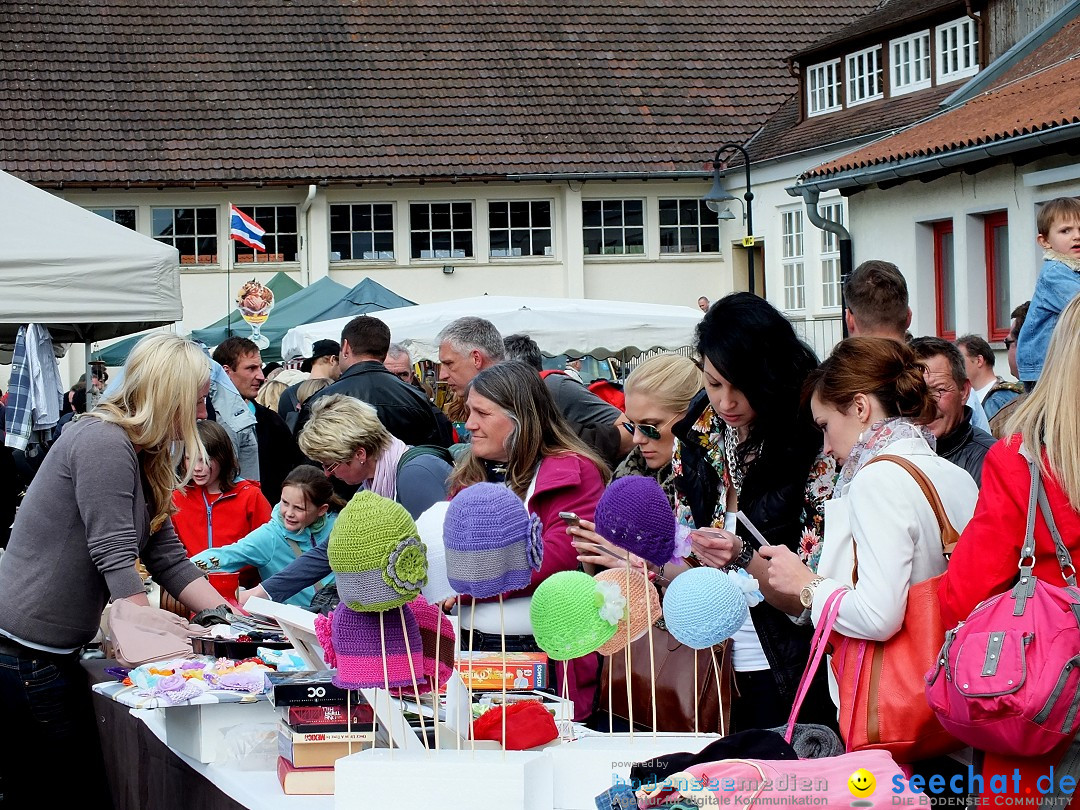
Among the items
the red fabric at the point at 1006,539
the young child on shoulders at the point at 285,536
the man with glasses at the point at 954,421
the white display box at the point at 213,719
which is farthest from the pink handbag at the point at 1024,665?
the young child on shoulders at the point at 285,536

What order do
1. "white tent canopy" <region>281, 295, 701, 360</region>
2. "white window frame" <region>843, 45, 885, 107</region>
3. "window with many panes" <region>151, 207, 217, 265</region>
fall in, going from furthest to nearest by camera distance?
"window with many panes" <region>151, 207, 217, 265</region> → "white window frame" <region>843, 45, 885, 107</region> → "white tent canopy" <region>281, 295, 701, 360</region>

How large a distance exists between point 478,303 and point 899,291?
8295mm

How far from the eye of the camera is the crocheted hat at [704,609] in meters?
2.89

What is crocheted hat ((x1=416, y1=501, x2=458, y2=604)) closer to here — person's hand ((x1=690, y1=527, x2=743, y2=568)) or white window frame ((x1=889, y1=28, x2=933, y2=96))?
person's hand ((x1=690, y1=527, x2=743, y2=568))

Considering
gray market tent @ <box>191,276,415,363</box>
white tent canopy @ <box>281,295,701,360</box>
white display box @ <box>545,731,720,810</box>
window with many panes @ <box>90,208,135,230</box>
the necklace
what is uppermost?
window with many panes @ <box>90,208,135,230</box>

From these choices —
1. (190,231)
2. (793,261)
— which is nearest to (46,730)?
(793,261)

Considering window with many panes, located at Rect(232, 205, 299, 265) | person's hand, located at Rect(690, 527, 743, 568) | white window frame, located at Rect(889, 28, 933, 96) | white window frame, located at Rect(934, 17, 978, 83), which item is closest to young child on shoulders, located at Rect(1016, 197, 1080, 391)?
person's hand, located at Rect(690, 527, 743, 568)

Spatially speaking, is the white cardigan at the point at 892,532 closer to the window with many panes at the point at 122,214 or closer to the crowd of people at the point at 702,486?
the crowd of people at the point at 702,486

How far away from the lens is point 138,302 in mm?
6742

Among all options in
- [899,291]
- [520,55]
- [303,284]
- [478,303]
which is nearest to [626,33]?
[520,55]

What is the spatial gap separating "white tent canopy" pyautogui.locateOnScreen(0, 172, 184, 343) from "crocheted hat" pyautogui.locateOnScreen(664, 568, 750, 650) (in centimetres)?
438

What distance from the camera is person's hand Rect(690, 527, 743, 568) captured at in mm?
3367

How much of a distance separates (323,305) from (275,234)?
9.37m

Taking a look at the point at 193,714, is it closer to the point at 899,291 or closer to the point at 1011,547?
the point at 1011,547
